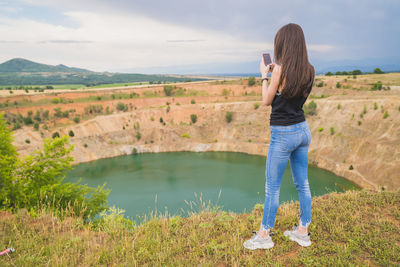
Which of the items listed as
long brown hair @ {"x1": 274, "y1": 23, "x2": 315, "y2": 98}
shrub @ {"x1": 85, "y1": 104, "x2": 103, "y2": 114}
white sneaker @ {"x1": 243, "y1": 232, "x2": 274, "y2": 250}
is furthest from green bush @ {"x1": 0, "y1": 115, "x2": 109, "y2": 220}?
shrub @ {"x1": 85, "y1": 104, "x2": 103, "y2": 114}

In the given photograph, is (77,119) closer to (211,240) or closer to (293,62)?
(211,240)

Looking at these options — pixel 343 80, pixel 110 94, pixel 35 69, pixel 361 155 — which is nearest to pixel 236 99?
pixel 343 80

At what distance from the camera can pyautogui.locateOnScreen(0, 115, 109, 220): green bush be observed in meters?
7.46

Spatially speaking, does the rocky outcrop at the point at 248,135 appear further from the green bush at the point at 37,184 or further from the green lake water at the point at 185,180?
the green bush at the point at 37,184

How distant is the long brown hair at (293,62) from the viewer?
8.77 ft

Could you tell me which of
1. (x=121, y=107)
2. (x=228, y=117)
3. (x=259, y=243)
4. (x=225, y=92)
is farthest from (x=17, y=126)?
(x=259, y=243)

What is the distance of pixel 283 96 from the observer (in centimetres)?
277

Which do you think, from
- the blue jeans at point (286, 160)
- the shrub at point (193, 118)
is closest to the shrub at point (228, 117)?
the shrub at point (193, 118)

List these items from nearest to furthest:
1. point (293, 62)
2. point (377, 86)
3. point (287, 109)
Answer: point (293, 62) → point (287, 109) → point (377, 86)

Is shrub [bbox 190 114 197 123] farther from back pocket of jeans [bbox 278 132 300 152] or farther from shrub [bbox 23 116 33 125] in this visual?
back pocket of jeans [bbox 278 132 300 152]

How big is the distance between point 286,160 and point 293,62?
119 centimetres

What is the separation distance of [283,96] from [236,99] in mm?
40977

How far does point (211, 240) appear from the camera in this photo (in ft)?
11.7

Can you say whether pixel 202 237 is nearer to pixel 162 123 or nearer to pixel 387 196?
pixel 387 196
